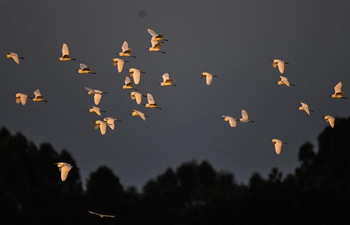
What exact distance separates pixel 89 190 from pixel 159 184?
44801mm

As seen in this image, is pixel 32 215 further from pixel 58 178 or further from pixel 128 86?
pixel 128 86

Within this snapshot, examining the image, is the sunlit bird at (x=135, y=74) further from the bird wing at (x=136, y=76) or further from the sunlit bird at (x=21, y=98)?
the sunlit bird at (x=21, y=98)

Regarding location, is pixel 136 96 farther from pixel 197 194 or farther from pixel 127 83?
pixel 197 194

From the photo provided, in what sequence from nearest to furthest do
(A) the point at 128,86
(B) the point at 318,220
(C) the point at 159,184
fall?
(A) the point at 128,86
(B) the point at 318,220
(C) the point at 159,184

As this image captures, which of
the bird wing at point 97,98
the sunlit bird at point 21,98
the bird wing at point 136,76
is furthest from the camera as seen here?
the bird wing at point 97,98

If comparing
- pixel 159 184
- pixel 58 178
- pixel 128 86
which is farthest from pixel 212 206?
pixel 159 184

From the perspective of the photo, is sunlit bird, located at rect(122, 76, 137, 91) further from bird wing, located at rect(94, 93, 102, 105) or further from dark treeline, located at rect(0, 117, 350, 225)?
dark treeline, located at rect(0, 117, 350, 225)

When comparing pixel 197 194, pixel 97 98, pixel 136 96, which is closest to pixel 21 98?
pixel 97 98

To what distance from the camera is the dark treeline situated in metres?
116

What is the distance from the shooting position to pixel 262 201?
116 meters

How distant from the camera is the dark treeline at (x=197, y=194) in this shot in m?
116

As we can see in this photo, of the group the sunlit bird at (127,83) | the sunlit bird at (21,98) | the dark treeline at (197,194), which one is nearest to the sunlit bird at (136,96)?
the sunlit bird at (127,83)

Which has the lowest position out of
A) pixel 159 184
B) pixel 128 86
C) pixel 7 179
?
pixel 128 86

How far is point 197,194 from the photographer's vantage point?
14062 cm
